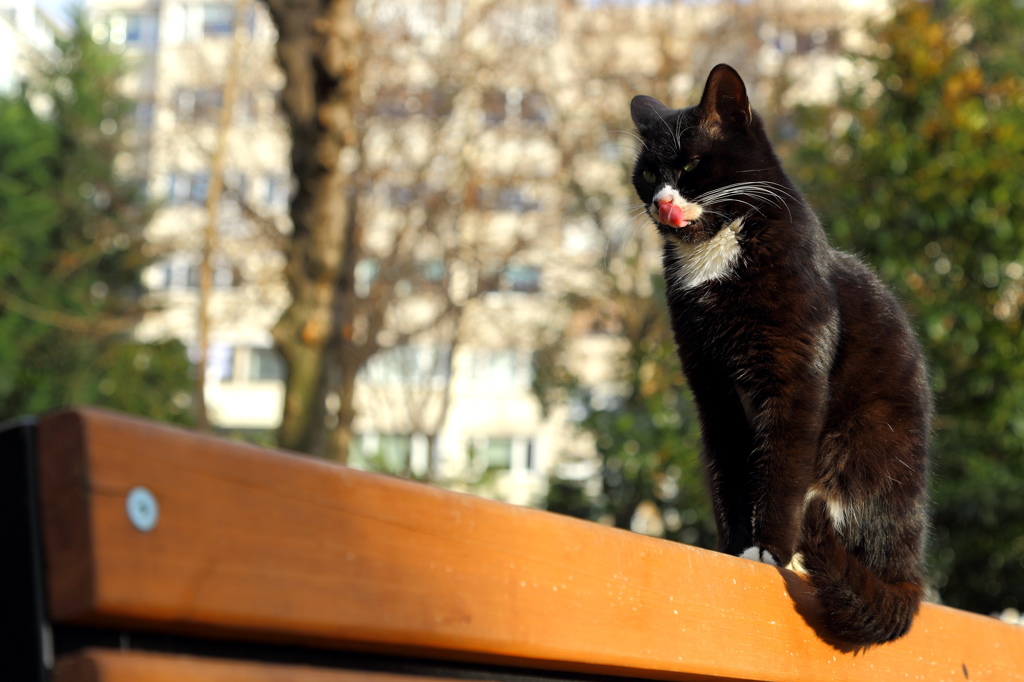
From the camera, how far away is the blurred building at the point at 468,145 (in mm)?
12805

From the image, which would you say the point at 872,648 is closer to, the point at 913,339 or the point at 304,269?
the point at 913,339

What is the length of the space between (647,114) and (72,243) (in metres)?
14.4

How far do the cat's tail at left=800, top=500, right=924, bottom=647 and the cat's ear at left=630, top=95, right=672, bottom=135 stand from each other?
94cm

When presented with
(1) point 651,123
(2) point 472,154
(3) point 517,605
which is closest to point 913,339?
(1) point 651,123

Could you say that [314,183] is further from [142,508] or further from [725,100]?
[142,508]

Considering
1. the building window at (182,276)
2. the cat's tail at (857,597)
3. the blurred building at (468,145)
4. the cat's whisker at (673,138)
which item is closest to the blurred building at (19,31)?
the blurred building at (468,145)

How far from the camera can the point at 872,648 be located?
54.1 inches

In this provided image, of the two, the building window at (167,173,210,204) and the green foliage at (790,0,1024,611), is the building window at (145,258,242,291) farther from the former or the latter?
the green foliage at (790,0,1024,611)

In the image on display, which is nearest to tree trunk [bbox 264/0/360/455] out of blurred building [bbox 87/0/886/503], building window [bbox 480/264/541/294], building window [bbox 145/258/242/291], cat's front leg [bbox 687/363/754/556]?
cat's front leg [bbox 687/363/754/556]

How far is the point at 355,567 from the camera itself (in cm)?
70

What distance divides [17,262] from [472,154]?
6.22 metres

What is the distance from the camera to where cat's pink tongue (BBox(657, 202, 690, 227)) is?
1.89m

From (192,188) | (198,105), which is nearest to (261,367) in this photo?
(192,188)

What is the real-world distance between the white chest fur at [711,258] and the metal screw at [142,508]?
4.51 ft
